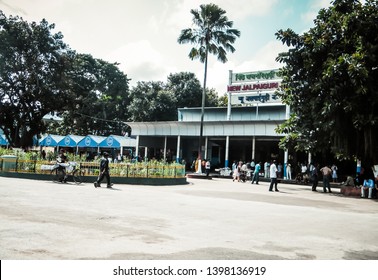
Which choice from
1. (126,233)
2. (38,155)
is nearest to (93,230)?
(126,233)

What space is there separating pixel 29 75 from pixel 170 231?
25.8 meters

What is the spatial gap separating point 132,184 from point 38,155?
18.2ft

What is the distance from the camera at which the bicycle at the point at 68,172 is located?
678 inches

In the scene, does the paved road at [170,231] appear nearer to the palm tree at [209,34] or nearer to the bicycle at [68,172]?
the bicycle at [68,172]

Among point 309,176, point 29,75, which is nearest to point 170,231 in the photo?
point 309,176

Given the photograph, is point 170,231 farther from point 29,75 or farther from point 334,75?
point 29,75

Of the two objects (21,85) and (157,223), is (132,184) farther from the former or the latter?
(21,85)

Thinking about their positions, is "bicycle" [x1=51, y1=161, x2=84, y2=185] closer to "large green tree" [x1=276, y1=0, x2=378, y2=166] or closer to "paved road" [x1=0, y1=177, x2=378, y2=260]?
"paved road" [x1=0, y1=177, x2=378, y2=260]

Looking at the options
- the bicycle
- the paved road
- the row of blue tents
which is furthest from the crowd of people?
the row of blue tents

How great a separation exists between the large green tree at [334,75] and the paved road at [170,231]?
297 cm

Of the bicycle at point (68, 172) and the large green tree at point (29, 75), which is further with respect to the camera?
the large green tree at point (29, 75)

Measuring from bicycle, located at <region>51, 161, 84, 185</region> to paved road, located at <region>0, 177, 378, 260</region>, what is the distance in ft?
19.2

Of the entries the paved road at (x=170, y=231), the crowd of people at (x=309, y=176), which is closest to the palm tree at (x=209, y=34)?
the crowd of people at (x=309, y=176)

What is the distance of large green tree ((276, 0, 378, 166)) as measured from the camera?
503 inches
